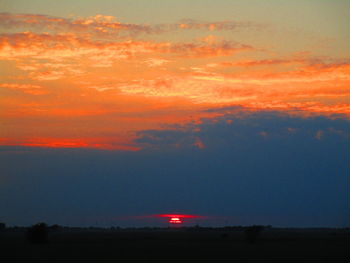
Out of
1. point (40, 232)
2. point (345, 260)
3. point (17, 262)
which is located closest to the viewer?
point (17, 262)

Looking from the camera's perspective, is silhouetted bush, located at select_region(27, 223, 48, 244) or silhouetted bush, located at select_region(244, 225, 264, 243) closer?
silhouetted bush, located at select_region(27, 223, 48, 244)

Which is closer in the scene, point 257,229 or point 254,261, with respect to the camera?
point 254,261

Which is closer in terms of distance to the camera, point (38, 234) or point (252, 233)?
point (38, 234)

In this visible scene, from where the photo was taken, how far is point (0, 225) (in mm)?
147375

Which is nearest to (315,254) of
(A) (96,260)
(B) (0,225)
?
(A) (96,260)

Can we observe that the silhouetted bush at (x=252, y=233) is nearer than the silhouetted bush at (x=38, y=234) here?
No

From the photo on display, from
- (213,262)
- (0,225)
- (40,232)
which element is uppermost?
(0,225)

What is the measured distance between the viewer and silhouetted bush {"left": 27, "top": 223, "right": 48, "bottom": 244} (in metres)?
72.2

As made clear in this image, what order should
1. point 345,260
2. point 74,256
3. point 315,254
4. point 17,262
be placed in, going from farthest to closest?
point 315,254
point 74,256
point 345,260
point 17,262

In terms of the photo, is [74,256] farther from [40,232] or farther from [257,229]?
[257,229]

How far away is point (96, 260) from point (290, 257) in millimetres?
15606

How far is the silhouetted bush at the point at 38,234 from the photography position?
72188mm

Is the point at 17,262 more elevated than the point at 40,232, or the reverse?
the point at 40,232

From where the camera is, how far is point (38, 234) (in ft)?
237
